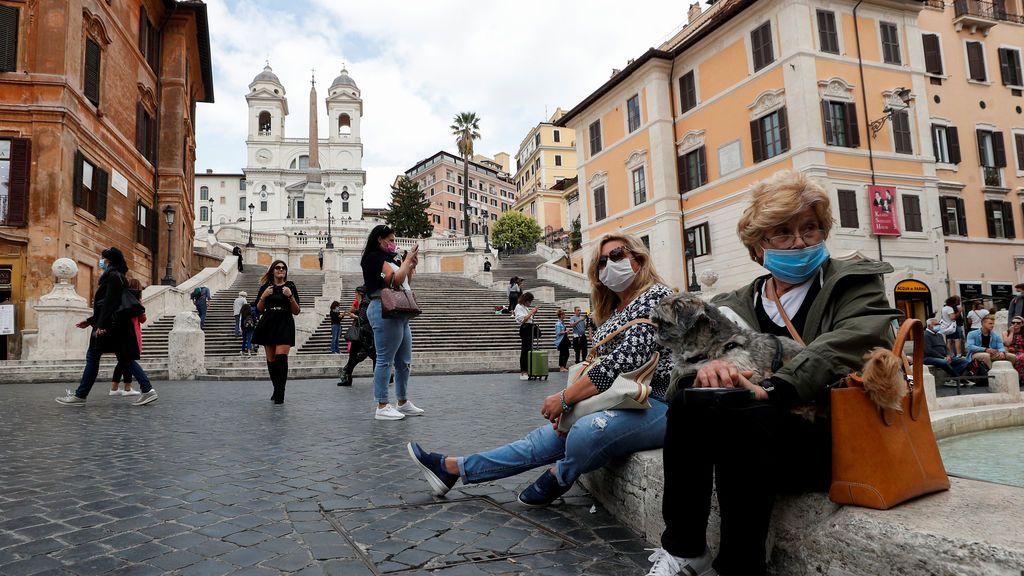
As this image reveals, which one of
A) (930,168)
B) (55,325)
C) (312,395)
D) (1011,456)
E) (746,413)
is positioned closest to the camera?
(746,413)

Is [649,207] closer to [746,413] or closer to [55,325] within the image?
[55,325]

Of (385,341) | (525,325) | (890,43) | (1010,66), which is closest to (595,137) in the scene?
(890,43)

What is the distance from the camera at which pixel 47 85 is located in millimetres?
18375

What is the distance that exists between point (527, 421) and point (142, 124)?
2496 cm

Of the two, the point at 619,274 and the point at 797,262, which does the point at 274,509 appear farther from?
the point at 797,262

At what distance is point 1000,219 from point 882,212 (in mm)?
7685

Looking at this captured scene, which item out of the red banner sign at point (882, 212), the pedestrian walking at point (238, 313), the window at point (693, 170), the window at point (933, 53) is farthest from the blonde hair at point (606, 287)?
the window at point (933, 53)

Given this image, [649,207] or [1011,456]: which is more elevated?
[649,207]

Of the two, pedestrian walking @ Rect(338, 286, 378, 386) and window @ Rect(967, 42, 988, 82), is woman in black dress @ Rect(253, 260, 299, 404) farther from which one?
window @ Rect(967, 42, 988, 82)

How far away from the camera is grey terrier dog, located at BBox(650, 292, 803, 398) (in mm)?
2299

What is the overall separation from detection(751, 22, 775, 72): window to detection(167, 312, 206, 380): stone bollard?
22.2 metres

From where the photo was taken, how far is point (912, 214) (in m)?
24.4

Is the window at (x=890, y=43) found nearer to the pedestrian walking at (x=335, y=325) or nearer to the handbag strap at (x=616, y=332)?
the pedestrian walking at (x=335, y=325)

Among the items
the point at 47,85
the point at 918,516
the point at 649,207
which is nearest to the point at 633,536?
the point at 918,516
